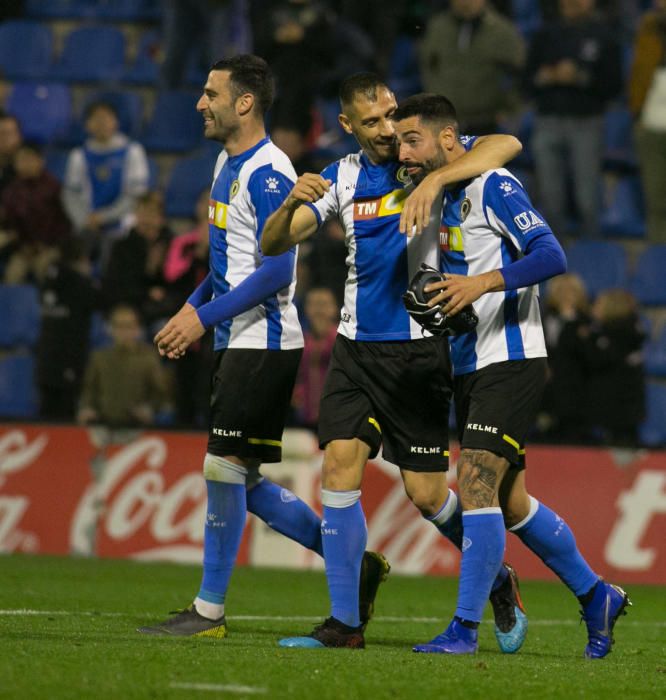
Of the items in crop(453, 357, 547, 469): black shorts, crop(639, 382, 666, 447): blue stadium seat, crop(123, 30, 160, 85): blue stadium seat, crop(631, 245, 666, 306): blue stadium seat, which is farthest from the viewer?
crop(123, 30, 160, 85): blue stadium seat

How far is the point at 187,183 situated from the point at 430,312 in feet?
31.6

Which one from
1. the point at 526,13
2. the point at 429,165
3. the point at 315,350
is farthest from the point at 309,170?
the point at 429,165

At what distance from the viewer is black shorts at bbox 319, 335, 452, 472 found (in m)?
6.58

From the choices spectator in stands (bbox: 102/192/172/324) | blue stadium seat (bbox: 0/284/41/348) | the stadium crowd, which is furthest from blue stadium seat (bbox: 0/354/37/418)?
spectator in stands (bbox: 102/192/172/324)

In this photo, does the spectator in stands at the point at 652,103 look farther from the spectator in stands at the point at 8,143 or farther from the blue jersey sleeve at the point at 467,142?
the blue jersey sleeve at the point at 467,142

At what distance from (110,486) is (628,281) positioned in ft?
17.1

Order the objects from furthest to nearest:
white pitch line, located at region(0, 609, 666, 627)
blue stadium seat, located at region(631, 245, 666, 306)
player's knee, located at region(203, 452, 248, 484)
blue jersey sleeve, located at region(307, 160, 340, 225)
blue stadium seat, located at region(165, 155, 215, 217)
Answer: blue stadium seat, located at region(165, 155, 215, 217), blue stadium seat, located at region(631, 245, 666, 306), white pitch line, located at region(0, 609, 666, 627), player's knee, located at region(203, 452, 248, 484), blue jersey sleeve, located at region(307, 160, 340, 225)

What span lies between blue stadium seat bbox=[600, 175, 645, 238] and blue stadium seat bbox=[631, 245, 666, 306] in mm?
498

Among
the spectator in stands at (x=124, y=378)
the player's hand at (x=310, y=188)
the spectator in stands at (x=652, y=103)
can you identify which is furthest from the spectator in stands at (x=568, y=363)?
the player's hand at (x=310, y=188)

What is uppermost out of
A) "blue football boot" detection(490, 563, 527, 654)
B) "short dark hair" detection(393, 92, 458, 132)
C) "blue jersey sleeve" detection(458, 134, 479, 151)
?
"short dark hair" detection(393, 92, 458, 132)

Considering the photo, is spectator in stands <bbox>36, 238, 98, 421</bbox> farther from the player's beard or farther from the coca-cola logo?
the player's beard

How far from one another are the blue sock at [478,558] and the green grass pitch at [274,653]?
223mm

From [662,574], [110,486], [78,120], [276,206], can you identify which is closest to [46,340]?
[110,486]

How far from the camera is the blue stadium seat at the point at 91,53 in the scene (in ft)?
56.0
